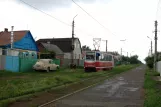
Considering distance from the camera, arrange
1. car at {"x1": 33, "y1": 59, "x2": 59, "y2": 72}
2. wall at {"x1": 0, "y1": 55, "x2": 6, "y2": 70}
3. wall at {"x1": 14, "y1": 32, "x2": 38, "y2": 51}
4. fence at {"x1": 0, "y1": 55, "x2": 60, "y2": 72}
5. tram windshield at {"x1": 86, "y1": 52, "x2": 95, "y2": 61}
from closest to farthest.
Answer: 1. wall at {"x1": 0, "y1": 55, "x2": 6, "y2": 70}
2. fence at {"x1": 0, "y1": 55, "x2": 60, "y2": 72}
3. car at {"x1": 33, "y1": 59, "x2": 59, "y2": 72}
4. tram windshield at {"x1": 86, "y1": 52, "x2": 95, "y2": 61}
5. wall at {"x1": 14, "y1": 32, "x2": 38, "y2": 51}

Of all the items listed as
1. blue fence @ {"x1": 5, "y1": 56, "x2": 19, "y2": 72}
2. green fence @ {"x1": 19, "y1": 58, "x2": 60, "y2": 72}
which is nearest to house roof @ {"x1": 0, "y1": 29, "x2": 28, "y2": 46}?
green fence @ {"x1": 19, "y1": 58, "x2": 60, "y2": 72}

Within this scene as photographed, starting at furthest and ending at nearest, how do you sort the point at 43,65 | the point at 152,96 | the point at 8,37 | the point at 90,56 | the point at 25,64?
the point at 8,37
the point at 90,56
the point at 43,65
the point at 25,64
the point at 152,96

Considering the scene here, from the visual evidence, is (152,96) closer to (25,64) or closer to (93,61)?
(25,64)

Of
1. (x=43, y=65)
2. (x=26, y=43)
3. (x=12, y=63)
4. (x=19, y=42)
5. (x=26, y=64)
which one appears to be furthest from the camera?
(x=26, y=43)

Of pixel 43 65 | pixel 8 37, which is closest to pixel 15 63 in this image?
pixel 43 65

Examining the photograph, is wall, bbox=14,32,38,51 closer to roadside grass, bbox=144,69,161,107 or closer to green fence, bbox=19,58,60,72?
green fence, bbox=19,58,60,72

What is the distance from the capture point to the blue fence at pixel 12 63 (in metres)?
32.3

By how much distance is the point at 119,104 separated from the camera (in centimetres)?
1284

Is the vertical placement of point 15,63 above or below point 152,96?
above

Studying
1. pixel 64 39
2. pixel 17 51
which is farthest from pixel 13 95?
pixel 64 39

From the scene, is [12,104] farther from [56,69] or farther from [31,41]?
[31,41]

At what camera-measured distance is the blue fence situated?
32344mm

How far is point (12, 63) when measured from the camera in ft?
109

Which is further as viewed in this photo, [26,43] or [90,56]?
[26,43]
